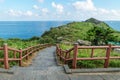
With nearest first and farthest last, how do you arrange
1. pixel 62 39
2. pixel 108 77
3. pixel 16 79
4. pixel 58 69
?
1. pixel 16 79
2. pixel 108 77
3. pixel 58 69
4. pixel 62 39

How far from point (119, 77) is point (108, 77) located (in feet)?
1.61

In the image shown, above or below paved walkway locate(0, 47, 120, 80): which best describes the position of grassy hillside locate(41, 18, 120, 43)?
below

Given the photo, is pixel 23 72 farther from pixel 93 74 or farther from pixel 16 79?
pixel 93 74

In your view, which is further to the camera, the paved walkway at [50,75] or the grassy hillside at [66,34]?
the grassy hillside at [66,34]

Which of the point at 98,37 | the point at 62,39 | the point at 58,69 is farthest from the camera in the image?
the point at 62,39

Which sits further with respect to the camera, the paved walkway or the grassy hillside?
the grassy hillside

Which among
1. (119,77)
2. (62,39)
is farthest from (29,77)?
(62,39)

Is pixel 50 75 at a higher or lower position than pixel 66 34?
higher

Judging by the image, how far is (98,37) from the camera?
3081cm

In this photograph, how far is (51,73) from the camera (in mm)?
9516

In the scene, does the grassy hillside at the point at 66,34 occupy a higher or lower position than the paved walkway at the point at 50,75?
lower

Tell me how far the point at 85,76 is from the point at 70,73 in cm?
72

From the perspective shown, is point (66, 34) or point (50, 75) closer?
point (50, 75)

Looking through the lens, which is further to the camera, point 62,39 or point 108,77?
point 62,39
